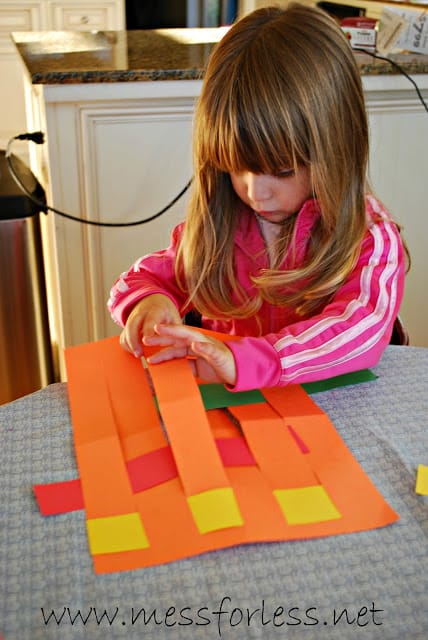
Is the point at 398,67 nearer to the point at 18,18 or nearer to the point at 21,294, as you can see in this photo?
the point at 21,294

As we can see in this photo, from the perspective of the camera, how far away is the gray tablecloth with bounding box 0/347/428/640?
1.98ft

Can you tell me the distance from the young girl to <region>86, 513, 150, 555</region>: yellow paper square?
0.26 meters

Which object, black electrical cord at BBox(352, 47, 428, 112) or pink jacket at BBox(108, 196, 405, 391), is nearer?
pink jacket at BBox(108, 196, 405, 391)

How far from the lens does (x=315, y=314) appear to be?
1.11 metres

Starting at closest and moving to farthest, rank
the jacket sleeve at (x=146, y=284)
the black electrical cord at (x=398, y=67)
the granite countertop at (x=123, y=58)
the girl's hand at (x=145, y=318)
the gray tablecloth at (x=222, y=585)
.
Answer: the gray tablecloth at (x=222, y=585) → the girl's hand at (x=145, y=318) → the jacket sleeve at (x=146, y=284) → the granite countertop at (x=123, y=58) → the black electrical cord at (x=398, y=67)

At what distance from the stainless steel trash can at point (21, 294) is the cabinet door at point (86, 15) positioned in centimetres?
188

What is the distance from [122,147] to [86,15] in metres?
2.31

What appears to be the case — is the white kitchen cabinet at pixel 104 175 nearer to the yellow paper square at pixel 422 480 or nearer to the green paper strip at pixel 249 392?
the green paper strip at pixel 249 392

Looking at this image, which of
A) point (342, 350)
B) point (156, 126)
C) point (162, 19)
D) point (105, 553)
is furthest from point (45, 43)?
point (162, 19)

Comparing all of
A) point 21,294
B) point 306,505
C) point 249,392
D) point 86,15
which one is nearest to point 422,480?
point 306,505

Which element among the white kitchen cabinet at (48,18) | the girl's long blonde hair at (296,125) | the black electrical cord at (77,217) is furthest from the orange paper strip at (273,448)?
the white kitchen cabinet at (48,18)

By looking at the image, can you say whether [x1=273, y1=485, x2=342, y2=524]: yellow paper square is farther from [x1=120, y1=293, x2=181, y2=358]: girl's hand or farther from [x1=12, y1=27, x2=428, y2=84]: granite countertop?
[x1=12, y1=27, x2=428, y2=84]: granite countertop
